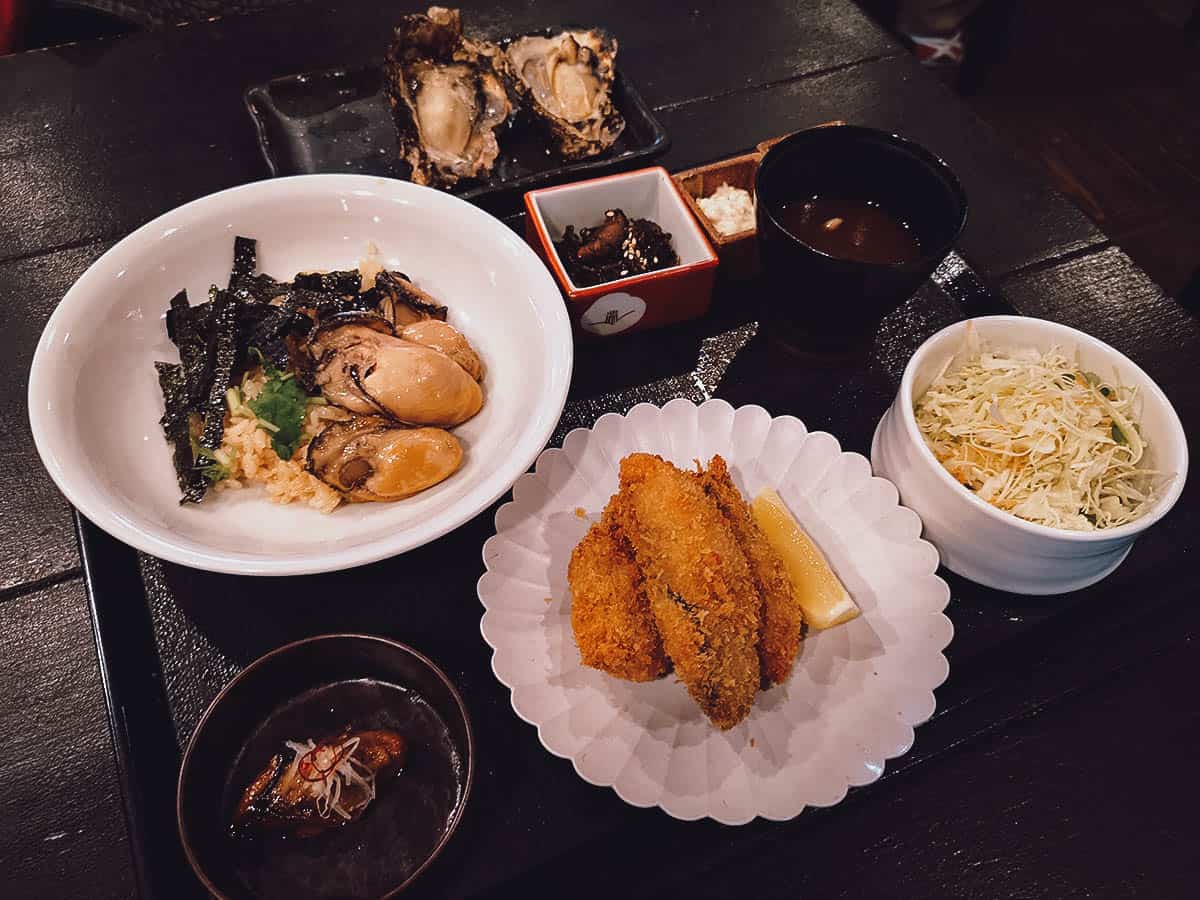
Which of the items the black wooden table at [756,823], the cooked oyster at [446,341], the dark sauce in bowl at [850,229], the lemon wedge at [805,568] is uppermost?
the dark sauce in bowl at [850,229]

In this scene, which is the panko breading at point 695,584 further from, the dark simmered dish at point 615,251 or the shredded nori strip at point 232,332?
the shredded nori strip at point 232,332

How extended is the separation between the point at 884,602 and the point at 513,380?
2.78ft

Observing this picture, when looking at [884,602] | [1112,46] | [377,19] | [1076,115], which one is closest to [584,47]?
[377,19]

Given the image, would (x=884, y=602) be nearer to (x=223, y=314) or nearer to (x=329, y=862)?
(x=329, y=862)

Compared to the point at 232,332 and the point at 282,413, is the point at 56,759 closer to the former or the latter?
the point at 282,413

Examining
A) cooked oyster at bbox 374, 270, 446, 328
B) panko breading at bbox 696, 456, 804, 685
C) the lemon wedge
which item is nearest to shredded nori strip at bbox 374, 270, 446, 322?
cooked oyster at bbox 374, 270, 446, 328

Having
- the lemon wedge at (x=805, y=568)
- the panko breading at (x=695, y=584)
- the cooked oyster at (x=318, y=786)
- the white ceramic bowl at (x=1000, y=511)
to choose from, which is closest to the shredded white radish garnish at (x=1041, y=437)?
the white ceramic bowl at (x=1000, y=511)

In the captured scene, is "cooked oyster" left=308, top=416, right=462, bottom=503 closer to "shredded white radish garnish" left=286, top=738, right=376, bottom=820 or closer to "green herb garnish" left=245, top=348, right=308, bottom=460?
"green herb garnish" left=245, top=348, right=308, bottom=460

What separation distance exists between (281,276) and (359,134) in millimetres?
695

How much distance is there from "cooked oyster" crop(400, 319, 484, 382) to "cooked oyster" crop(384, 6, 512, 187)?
62 centimetres

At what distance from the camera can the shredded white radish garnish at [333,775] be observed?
3.93ft

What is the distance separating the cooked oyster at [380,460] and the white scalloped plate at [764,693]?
0.16m

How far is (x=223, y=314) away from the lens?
163 centimetres

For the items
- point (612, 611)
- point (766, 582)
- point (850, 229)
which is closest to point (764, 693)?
point (766, 582)
